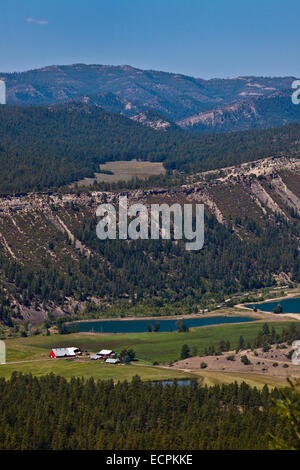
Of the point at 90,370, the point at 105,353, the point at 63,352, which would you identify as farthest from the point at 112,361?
the point at 63,352

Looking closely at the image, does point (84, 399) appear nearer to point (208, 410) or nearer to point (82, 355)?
point (208, 410)

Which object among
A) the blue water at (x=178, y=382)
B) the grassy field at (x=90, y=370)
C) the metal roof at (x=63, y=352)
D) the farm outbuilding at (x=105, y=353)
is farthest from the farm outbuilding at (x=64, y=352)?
the blue water at (x=178, y=382)

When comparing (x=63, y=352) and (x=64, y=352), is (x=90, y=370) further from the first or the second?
(x=64, y=352)

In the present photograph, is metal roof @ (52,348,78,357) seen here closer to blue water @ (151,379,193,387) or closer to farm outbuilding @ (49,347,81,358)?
farm outbuilding @ (49,347,81,358)

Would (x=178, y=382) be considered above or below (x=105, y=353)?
above

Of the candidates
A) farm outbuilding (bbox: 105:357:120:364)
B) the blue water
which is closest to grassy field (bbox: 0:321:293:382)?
farm outbuilding (bbox: 105:357:120:364)
